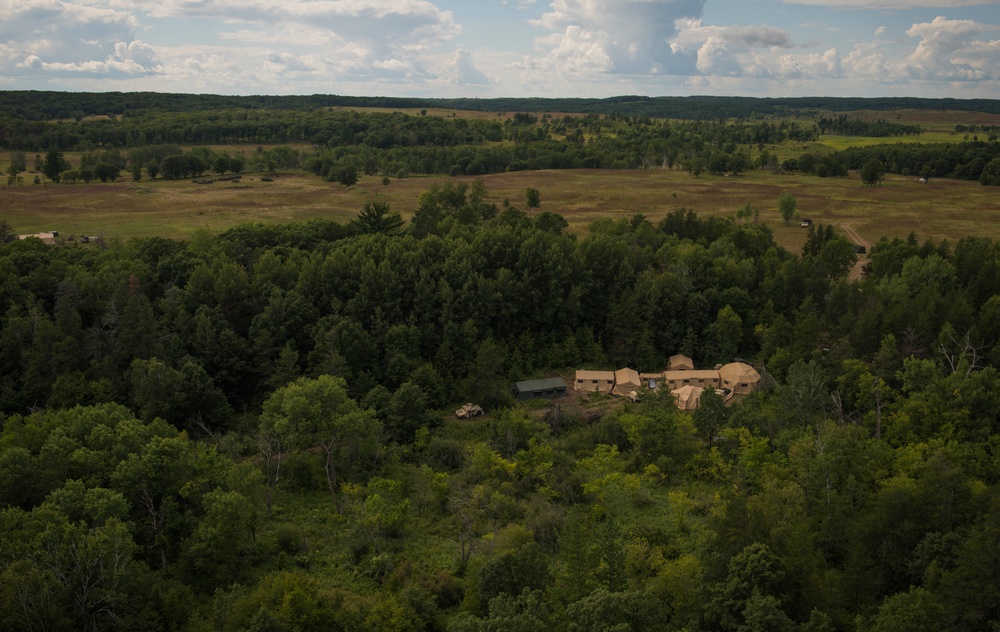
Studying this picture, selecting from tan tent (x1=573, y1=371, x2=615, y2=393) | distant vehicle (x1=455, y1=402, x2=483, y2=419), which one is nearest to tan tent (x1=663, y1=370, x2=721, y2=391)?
tan tent (x1=573, y1=371, x2=615, y2=393)

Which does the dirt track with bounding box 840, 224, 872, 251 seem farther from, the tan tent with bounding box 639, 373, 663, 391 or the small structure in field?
the small structure in field

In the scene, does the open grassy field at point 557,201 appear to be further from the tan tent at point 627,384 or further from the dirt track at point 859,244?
the tan tent at point 627,384

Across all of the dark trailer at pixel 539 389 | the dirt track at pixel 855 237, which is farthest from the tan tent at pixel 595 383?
the dirt track at pixel 855 237

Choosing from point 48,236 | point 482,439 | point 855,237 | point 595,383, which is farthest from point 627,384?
point 48,236

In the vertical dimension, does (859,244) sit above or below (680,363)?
above

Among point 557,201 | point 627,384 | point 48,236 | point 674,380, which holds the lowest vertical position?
point 627,384

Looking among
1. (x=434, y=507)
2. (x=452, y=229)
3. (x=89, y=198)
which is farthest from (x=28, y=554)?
(x=89, y=198)

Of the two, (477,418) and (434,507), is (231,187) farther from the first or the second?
(434,507)

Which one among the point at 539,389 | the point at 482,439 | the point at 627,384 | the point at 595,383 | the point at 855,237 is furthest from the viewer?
the point at 855,237

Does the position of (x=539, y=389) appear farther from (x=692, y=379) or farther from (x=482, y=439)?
(x=692, y=379)
